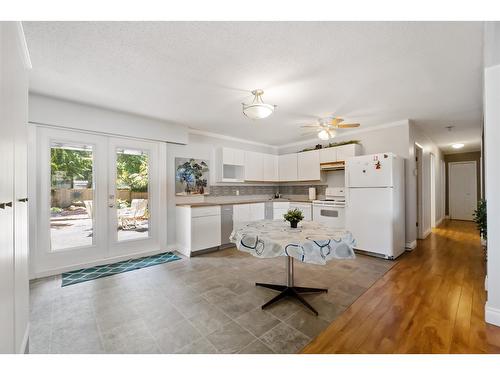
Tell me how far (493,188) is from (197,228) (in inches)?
141

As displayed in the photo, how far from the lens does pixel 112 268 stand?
3168mm

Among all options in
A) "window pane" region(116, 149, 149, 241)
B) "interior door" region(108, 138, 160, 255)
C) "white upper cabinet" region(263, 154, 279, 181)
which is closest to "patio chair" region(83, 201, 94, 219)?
"interior door" region(108, 138, 160, 255)

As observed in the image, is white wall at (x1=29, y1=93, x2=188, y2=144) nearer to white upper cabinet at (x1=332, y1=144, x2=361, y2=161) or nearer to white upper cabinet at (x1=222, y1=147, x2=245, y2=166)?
white upper cabinet at (x1=222, y1=147, x2=245, y2=166)

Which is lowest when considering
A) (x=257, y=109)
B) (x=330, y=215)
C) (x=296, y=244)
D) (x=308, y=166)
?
(x=330, y=215)

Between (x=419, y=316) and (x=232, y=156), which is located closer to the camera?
(x=419, y=316)

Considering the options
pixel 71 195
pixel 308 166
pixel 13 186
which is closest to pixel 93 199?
pixel 71 195

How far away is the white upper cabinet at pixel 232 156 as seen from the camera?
4.64m

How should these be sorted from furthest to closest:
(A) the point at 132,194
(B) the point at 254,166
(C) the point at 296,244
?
(B) the point at 254,166 → (A) the point at 132,194 → (C) the point at 296,244

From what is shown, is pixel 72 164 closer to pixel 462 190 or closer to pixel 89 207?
pixel 89 207

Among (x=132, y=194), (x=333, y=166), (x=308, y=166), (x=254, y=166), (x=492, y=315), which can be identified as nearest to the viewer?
(x=492, y=315)

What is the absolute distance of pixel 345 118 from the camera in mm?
3738

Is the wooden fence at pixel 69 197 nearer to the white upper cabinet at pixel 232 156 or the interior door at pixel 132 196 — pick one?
the interior door at pixel 132 196

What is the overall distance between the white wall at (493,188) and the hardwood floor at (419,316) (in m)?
0.20

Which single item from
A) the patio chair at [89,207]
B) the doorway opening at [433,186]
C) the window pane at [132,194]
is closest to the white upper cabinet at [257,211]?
the window pane at [132,194]
